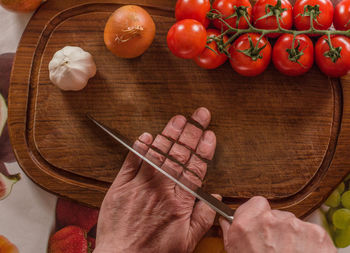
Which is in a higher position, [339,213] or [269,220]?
[269,220]

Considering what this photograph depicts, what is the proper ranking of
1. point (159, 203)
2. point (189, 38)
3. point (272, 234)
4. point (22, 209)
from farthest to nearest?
1. point (22, 209)
2. point (159, 203)
3. point (189, 38)
4. point (272, 234)

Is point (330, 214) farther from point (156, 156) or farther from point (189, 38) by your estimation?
point (189, 38)

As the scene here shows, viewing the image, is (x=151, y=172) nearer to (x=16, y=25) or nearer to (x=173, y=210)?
(x=173, y=210)

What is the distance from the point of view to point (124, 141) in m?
1.02

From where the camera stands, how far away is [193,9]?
956 millimetres

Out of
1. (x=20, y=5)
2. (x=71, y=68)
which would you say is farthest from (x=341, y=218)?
(x=20, y=5)

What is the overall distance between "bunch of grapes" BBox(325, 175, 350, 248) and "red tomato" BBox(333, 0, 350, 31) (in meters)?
0.51

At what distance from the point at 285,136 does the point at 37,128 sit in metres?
0.83

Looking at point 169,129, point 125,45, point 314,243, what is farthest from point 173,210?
point 125,45

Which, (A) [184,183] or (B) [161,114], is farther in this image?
(B) [161,114]

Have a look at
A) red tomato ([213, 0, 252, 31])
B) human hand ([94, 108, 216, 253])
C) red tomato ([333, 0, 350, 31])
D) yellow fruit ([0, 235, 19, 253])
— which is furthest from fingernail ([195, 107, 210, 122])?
yellow fruit ([0, 235, 19, 253])

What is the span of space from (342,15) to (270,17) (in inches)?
8.8

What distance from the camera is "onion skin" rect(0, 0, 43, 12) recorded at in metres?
1.03

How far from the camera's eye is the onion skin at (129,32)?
0.94 m
